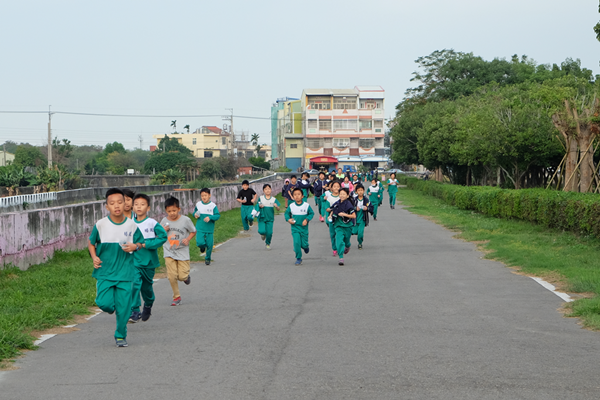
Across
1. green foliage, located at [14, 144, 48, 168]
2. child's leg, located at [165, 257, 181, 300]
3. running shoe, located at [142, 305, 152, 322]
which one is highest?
green foliage, located at [14, 144, 48, 168]

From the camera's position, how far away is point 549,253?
47.1 feet

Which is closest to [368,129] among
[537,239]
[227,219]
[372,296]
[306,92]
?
[306,92]

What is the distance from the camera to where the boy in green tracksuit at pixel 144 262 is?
8260 millimetres

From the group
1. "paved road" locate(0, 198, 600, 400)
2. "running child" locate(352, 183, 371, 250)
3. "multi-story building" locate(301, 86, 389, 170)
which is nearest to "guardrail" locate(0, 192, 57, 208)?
"running child" locate(352, 183, 371, 250)

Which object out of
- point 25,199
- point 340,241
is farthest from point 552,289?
point 25,199

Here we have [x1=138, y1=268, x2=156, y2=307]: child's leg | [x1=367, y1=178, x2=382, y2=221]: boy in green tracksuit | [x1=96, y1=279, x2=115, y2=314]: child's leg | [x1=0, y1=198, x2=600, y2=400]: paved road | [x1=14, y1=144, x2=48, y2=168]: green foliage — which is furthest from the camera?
[x1=14, y1=144, x2=48, y2=168]: green foliage

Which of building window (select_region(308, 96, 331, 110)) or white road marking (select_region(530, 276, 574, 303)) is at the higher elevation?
building window (select_region(308, 96, 331, 110))

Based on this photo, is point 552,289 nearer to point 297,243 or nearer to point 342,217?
point 342,217

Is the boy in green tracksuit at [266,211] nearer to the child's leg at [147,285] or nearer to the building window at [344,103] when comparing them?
the child's leg at [147,285]

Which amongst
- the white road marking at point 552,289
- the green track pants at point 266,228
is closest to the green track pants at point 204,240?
the green track pants at point 266,228

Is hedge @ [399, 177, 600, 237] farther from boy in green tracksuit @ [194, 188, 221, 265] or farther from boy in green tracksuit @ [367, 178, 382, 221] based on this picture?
boy in green tracksuit @ [194, 188, 221, 265]

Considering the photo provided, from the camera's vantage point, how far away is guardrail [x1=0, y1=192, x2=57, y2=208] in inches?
1213

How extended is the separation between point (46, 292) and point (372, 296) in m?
4.80

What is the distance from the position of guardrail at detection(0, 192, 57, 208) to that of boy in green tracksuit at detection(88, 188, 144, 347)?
2404cm
